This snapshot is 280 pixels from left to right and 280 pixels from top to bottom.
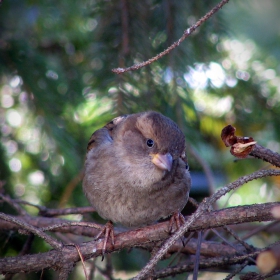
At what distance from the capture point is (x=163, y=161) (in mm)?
1813

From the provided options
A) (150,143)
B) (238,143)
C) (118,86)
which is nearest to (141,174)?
(150,143)

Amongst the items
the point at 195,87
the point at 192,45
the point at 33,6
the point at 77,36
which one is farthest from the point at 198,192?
the point at 33,6

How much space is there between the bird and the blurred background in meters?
0.19

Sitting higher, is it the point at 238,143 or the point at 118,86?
the point at 238,143

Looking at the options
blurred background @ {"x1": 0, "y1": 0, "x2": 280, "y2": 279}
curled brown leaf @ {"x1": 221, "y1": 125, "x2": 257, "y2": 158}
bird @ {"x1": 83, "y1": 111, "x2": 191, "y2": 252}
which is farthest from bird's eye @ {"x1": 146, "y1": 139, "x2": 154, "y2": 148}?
curled brown leaf @ {"x1": 221, "y1": 125, "x2": 257, "y2": 158}

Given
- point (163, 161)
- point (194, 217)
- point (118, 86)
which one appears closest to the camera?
point (194, 217)

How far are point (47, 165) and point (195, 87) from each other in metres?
0.82

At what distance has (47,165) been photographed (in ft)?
7.68

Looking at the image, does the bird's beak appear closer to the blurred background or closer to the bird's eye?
the bird's eye

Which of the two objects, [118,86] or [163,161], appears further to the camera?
[118,86]

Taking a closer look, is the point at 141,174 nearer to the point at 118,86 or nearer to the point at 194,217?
the point at 118,86

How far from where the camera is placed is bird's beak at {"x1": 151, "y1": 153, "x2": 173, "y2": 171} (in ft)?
5.91

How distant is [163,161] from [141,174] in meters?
0.13

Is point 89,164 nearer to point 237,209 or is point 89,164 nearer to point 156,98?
point 156,98
